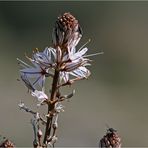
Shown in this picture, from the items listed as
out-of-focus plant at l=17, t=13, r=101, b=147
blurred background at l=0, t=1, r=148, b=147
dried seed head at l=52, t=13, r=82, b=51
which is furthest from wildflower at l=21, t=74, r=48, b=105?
blurred background at l=0, t=1, r=148, b=147

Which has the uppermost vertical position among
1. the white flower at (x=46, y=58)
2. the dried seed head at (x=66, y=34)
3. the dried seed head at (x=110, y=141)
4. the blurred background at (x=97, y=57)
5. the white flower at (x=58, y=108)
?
the blurred background at (x=97, y=57)

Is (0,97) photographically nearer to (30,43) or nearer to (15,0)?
(30,43)

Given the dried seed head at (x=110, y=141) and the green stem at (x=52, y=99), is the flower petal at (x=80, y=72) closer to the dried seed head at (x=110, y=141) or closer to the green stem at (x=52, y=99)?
the green stem at (x=52, y=99)

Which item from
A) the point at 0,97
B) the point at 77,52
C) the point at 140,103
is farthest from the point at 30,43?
the point at 77,52

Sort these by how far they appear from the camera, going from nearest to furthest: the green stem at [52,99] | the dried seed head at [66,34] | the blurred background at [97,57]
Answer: the green stem at [52,99], the dried seed head at [66,34], the blurred background at [97,57]

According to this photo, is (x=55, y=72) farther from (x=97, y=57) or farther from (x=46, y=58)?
(x=97, y=57)

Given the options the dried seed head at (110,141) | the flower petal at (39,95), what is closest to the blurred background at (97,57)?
the dried seed head at (110,141)

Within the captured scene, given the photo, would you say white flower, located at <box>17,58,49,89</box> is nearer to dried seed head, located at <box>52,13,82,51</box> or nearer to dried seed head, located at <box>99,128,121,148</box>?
dried seed head, located at <box>52,13,82,51</box>
